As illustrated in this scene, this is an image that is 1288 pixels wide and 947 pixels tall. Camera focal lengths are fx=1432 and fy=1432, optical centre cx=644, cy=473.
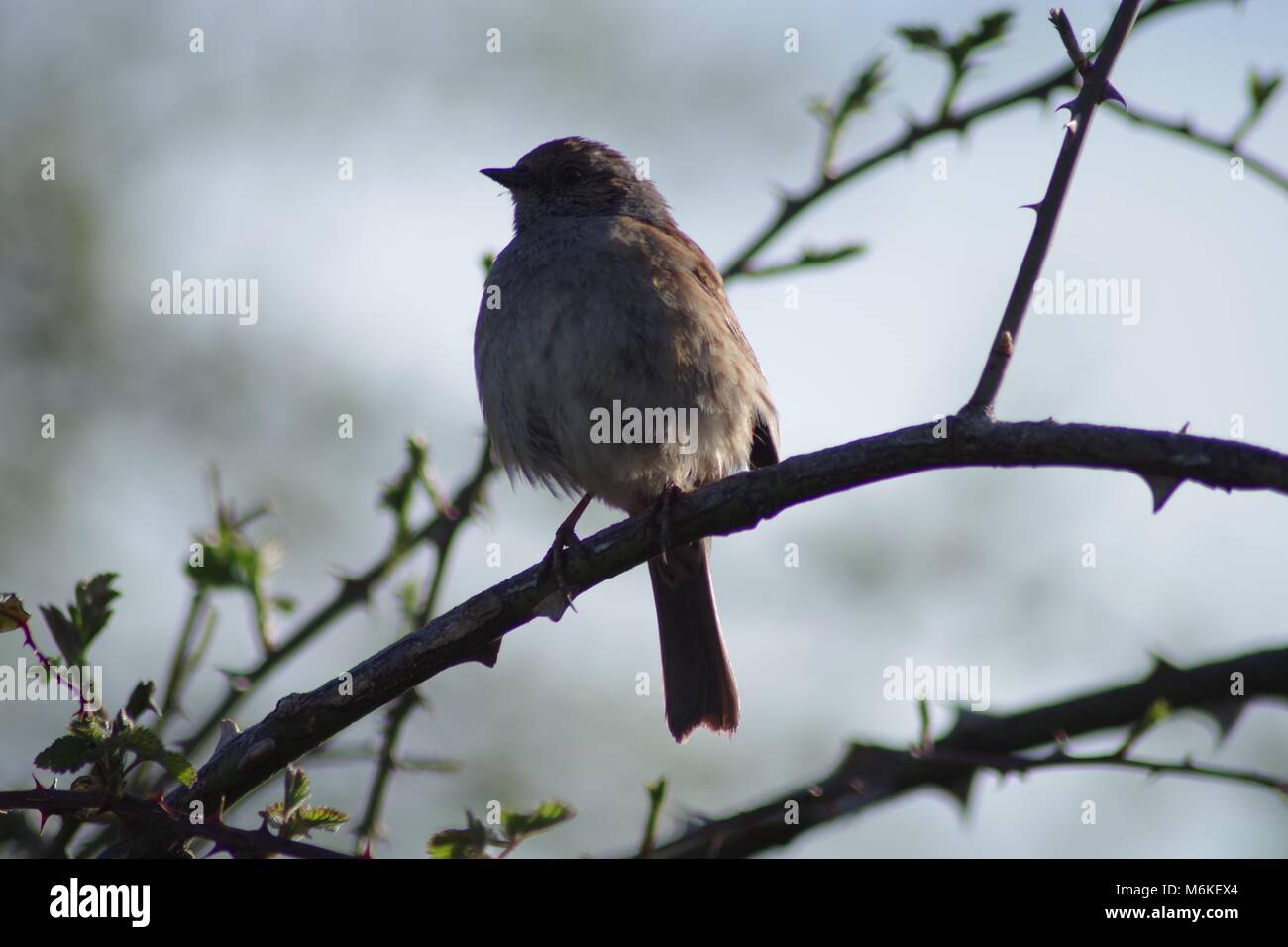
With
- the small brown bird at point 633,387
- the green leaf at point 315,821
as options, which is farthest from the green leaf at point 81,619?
the small brown bird at point 633,387

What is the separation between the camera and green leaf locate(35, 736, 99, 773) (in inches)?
113

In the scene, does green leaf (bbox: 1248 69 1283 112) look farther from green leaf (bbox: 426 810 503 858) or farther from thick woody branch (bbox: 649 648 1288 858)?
green leaf (bbox: 426 810 503 858)

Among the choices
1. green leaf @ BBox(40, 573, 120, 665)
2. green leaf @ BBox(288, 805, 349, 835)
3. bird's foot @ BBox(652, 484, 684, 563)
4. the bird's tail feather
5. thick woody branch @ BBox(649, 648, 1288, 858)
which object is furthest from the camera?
the bird's tail feather

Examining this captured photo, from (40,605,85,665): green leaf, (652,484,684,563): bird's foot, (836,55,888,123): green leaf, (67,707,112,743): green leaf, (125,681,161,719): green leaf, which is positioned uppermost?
(836,55,888,123): green leaf

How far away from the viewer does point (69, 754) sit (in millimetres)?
2883

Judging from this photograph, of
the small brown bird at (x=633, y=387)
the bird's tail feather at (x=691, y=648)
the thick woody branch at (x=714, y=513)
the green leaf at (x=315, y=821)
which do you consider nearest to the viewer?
the thick woody branch at (x=714, y=513)

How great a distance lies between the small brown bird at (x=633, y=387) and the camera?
576cm

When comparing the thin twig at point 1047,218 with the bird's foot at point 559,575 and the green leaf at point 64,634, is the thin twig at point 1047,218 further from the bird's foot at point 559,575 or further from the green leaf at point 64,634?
the green leaf at point 64,634

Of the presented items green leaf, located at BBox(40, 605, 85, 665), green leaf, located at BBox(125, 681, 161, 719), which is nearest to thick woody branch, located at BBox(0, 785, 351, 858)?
green leaf, located at BBox(125, 681, 161, 719)

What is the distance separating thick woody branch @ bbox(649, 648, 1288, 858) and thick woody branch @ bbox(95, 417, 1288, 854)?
94cm

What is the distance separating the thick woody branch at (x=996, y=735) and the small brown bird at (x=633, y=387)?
49.5 inches

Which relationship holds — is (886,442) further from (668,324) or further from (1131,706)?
(668,324)

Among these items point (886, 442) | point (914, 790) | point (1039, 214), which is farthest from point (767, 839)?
point (1039, 214)

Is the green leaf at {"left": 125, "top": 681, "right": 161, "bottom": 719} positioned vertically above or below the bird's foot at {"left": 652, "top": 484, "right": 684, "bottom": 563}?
below
